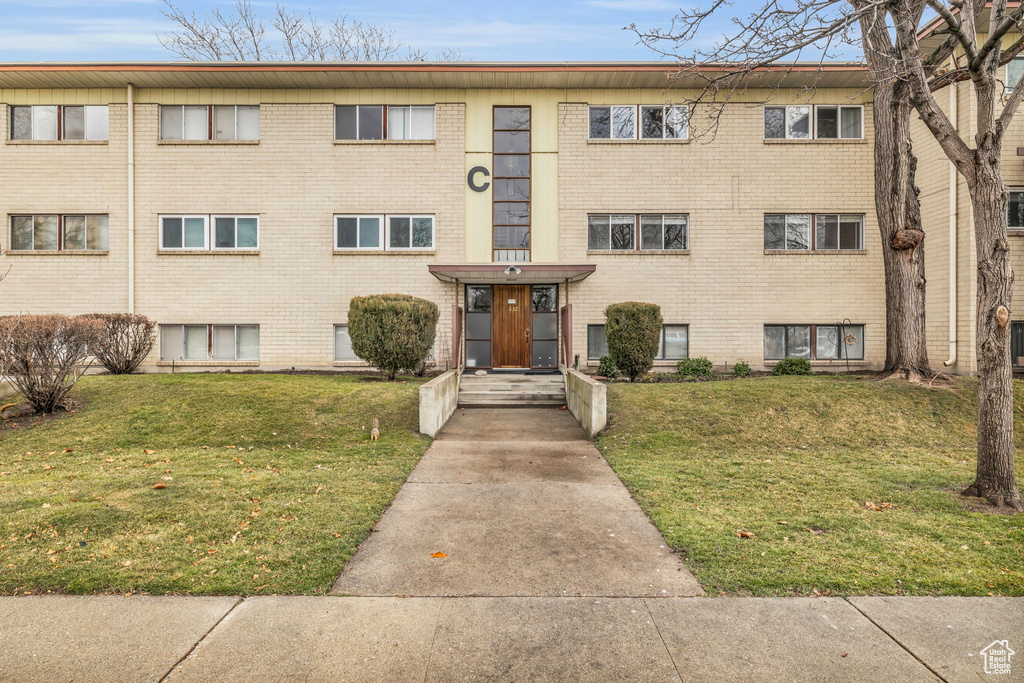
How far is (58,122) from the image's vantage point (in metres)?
16.2

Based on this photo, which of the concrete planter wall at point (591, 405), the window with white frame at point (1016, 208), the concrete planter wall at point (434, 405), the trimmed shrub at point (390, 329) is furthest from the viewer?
Result: the window with white frame at point (1016, 208)

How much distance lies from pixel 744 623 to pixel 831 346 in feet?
49.9

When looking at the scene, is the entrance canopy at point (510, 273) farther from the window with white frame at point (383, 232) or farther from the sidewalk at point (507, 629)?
the sidewalk at point (507, 629)

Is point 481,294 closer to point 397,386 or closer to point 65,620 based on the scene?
point 397,386

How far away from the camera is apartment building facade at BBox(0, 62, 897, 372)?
52.8 ft

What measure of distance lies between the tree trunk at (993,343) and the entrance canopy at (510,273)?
8921mm

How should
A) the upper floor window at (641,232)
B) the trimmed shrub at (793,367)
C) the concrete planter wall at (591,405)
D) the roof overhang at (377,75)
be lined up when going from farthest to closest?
the upper floor window at (641,232)
the roof overhang at (377,75)
the trimmed shrub at (793,367)
the concrete planter wall at (591,405)

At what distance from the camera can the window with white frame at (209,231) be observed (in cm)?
1622

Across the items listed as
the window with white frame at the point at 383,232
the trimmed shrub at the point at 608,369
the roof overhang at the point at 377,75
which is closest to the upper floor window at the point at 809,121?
the roof overhang at the point at 377,75

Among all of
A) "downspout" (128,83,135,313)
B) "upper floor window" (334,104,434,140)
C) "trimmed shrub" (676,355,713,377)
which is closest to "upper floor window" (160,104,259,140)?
"downspout" (128,83,135,313)

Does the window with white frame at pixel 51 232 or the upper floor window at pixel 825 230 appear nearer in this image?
the window with white frame at pixel 51 232

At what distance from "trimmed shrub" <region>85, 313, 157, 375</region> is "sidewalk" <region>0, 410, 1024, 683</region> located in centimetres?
1164

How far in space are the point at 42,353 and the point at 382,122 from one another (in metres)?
10.6

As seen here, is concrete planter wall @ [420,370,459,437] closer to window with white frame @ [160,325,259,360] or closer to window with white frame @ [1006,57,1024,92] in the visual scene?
window with white frame @ [160,325,259,360]
